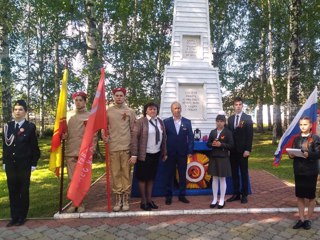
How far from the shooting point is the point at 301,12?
483 inches

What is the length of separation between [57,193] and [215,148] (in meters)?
3.62

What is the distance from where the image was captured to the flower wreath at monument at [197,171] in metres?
6.23

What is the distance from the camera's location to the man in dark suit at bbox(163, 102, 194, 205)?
18.1 ft

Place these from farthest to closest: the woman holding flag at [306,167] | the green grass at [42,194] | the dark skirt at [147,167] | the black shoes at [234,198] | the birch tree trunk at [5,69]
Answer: the birch tree trunk at [5,69]
the black shoes at [234,198]
the green grass at [42,194]
the dark skirt at [147,167]
the woman holding flag at [306,167]

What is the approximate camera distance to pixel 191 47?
8.08 metres

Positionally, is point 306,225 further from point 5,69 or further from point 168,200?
point 5,69

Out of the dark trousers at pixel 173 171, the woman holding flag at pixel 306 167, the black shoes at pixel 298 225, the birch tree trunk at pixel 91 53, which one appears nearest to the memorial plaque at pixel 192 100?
the dark trousers at pixel 173 171

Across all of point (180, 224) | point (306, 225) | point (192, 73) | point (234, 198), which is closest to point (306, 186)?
point (306, 225)

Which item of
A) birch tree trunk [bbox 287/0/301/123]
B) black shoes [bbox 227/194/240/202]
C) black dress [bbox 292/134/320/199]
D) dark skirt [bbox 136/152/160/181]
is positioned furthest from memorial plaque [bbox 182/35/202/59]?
birch tree trunk [bbox 287/0/301/123]

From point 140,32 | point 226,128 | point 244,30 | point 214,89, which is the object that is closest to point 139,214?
point 226,128

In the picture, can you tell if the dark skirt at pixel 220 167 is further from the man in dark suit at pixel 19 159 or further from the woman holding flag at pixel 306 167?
the man in dark suit at pixel 19 159

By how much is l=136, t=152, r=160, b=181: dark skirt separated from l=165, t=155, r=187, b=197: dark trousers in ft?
1.44

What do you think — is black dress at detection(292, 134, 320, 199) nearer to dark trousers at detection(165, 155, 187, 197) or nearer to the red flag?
dark trousers at detection(165, 155, 187, 197)

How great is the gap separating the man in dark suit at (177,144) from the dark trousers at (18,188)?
7.79ft
